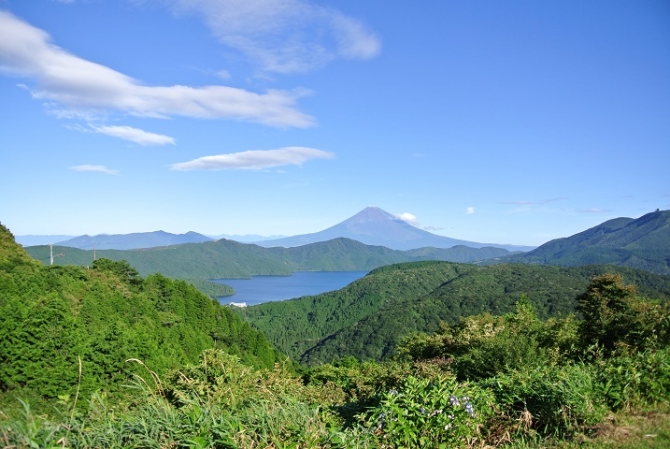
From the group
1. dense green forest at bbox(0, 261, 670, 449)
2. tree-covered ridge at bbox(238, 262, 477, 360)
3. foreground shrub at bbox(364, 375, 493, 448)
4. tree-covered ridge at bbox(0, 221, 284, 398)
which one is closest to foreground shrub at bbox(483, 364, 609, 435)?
dense green forest at bbox(0, 261, 670, 449)

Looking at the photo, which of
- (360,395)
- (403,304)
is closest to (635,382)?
(360,395)

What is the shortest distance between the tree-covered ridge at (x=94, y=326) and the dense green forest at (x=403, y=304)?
1508 inches

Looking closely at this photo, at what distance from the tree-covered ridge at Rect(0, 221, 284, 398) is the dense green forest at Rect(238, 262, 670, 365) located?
3830 centimetres

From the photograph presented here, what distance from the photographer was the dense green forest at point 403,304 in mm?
→ 77375

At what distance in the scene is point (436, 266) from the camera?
5635 inches

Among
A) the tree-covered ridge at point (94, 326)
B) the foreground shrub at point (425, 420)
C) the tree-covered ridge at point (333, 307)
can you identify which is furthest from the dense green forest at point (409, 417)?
the tree-covered ridge at point (333, 307)

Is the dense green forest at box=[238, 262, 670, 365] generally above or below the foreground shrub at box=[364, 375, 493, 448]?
below

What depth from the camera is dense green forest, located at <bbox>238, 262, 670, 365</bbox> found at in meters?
77.4

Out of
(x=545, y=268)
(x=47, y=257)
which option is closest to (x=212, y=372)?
(x=545, y=268)

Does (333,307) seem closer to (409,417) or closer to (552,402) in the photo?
(552,402)

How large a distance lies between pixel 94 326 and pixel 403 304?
77465 mm

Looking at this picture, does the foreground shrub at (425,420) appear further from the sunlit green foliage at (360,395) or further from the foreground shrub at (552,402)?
the foreground shrub at (552,402)

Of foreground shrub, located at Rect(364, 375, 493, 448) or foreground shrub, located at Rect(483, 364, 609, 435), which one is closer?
foreground shrub, located at Rect(364, 375, 493, 448)

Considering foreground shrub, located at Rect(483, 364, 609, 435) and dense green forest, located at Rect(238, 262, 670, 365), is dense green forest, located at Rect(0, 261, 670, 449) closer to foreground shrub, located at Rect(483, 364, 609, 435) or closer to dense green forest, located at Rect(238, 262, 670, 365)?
A: foreground shrub, located at Rect(483, 364, 609, 435)
